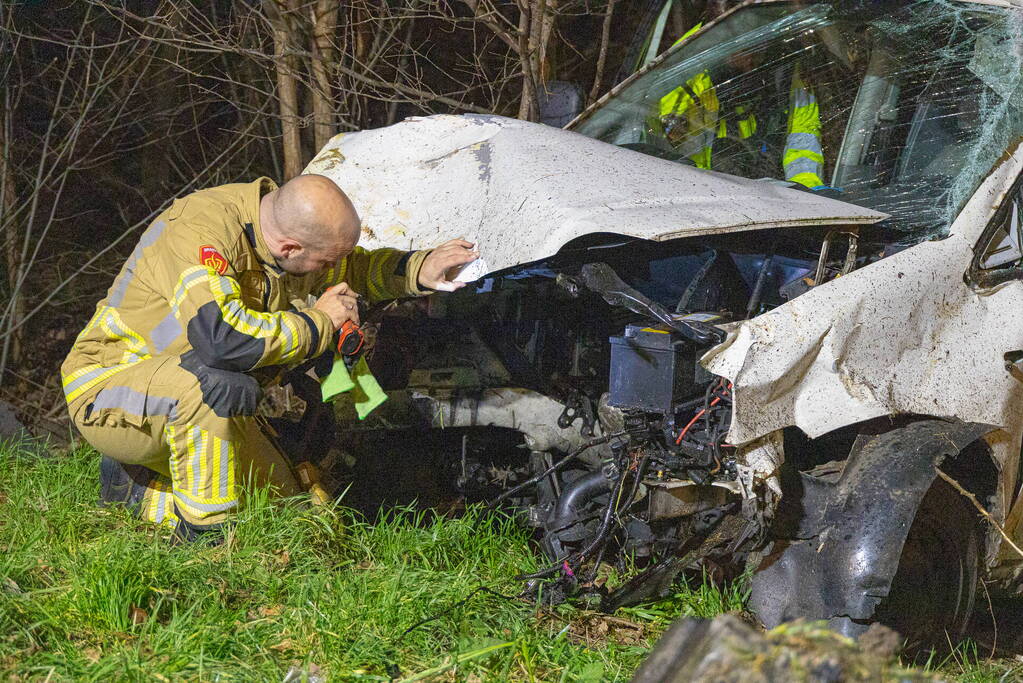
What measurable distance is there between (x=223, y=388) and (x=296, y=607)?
72 centimetres

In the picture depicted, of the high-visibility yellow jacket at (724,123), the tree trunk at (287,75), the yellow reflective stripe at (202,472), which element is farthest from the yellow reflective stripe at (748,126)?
the yellow reflective stripe at (202,472)

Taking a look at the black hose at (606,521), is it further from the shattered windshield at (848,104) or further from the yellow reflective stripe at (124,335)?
the yellow reflective stripe at (124,335)

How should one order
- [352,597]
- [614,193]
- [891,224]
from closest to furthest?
1. [352,597]
2. [614,193]
3. [891,224]

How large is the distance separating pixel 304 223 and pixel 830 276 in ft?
5.29

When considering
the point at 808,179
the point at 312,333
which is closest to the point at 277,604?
the point at 312,333

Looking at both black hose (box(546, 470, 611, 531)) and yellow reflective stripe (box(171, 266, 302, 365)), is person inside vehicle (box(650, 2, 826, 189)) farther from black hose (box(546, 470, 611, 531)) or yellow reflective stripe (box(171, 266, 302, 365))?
yellow reflective stripe (box(171, 266, 302, 365))

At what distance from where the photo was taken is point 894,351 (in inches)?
102

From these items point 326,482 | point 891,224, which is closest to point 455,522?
point 326,482

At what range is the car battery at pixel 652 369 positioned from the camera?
2707 millimetres

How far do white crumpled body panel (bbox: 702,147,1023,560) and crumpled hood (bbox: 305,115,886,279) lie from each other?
300 mm

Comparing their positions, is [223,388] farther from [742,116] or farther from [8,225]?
[8,225]

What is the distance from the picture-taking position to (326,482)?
3529mm

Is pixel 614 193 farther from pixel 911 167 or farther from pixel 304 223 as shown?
pixel 911 167

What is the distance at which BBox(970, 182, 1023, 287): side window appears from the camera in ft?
9.29
